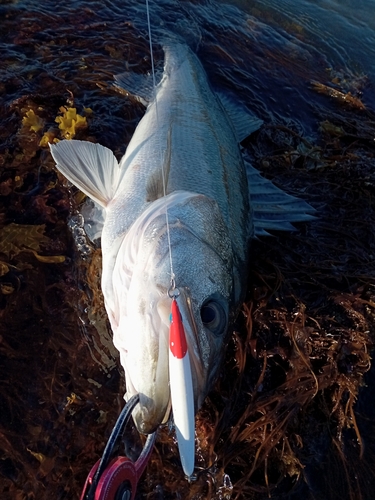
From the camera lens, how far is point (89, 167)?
3311 mm

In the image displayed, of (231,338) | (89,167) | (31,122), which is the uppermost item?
(89,167)

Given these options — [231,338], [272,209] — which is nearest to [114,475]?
[231,338]

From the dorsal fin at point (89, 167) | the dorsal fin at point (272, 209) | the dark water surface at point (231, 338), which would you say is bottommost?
the dark water surface at point (231, 338)

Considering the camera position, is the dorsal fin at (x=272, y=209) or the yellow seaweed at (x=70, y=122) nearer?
the dorsal fin at (x=272, y=209)

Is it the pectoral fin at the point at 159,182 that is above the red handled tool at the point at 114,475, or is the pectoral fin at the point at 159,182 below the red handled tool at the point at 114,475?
above

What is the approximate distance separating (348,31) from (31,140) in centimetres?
671

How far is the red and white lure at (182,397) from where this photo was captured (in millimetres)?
1819

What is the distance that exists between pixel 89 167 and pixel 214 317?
1.68 meters

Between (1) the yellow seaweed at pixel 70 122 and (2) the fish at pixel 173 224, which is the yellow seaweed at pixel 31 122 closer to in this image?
(1) the yellow seaweed at pixel 70 122

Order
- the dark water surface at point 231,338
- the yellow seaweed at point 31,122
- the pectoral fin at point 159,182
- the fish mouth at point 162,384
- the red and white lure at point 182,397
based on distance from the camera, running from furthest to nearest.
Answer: the yellow seaweed at point 31,122 < the pectoral fin at point 159,182 < the dark water surface at point 231,338 < the fish mouth at point 162,384 < the red and white lure at point 182,397

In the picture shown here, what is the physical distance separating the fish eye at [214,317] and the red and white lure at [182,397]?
0.37m

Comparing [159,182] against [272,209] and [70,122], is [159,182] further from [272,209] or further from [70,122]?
[70,122]

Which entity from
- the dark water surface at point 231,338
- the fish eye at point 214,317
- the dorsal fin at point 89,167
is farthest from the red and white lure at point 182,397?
the dorsal fin at point 89,167

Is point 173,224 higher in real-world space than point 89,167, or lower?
higher
